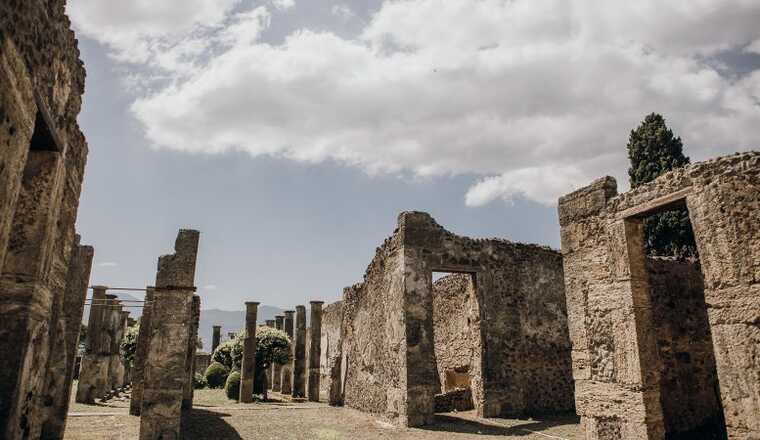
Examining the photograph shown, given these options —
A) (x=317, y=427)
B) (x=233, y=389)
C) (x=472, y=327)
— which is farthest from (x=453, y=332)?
(x=233, y=389)

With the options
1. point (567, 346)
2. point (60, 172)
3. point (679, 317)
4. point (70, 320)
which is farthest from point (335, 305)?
point (60, 172)

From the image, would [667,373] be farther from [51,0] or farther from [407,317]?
[51,0]

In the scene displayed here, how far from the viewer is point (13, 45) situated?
3078 millimetres

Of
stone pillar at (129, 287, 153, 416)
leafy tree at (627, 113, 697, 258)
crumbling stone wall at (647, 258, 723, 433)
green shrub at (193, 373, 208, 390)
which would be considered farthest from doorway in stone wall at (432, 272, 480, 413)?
green shrub at (193, 373, 208, 390)

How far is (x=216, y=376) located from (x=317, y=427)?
16.9 meters

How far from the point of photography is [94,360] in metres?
16.8

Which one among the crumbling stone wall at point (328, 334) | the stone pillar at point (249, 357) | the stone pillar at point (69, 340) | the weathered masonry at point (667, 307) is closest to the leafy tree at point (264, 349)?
the stone pillar at point (249, 357)

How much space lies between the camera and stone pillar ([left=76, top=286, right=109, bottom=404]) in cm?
1619

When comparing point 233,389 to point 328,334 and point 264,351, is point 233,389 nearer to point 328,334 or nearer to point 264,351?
point 264,351

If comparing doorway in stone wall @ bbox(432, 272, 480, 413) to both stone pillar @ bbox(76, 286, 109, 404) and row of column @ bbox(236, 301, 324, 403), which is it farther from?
stone pillar @ bbox(76, 286, 109, 404)

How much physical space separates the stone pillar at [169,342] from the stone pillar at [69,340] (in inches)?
75.3

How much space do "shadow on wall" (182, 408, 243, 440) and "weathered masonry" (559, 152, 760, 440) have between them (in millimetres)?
6777

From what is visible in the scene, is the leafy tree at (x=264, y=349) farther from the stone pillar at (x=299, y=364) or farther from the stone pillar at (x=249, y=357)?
the stone pillar at (x=249, y=357)

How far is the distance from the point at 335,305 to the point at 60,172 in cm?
1943
